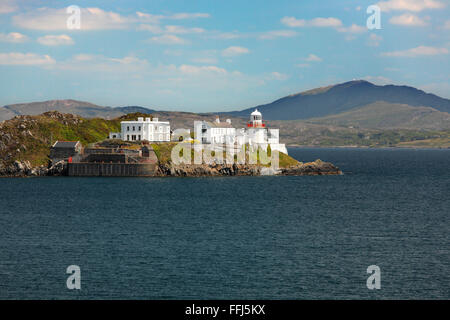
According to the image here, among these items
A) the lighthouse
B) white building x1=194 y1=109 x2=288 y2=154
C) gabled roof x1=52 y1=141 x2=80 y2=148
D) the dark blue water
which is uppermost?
the lighthouse

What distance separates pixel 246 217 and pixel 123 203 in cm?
2222

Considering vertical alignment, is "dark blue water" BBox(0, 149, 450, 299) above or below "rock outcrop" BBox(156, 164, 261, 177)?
below

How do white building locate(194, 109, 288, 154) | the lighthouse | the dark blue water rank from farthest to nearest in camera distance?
1. the lighthouse
2. white building locate(194, 109, 288, 154)
3. the dark blue water

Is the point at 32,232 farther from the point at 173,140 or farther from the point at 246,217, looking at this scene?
the point at 173,140

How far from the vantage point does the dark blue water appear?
136ft

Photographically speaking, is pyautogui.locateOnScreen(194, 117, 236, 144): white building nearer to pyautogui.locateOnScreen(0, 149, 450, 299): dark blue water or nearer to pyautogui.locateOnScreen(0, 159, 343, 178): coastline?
pyautogui.locateOnScreen(0, 159, 343, 178): coastline

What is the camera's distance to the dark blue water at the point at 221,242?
41.6 meters

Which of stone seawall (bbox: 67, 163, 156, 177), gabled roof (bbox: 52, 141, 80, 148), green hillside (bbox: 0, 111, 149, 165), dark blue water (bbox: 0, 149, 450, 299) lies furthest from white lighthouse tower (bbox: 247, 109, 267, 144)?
gabled roof (bbox: 52, 141, 80, 148)

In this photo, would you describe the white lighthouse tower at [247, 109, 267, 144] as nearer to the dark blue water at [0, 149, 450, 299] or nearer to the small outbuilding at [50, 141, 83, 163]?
the dark blue water at [0, 149, 450, 299]

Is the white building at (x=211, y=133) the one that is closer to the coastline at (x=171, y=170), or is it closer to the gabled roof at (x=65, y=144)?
the coastline at (x=171, y=170)

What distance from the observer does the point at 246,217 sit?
73.6 m

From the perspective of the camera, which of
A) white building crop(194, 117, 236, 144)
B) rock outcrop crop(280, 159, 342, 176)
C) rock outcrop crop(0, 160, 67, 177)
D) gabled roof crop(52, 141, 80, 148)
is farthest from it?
white building crop(194, 117, 236, 144)

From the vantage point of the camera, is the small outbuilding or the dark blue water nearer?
the dark blue water
